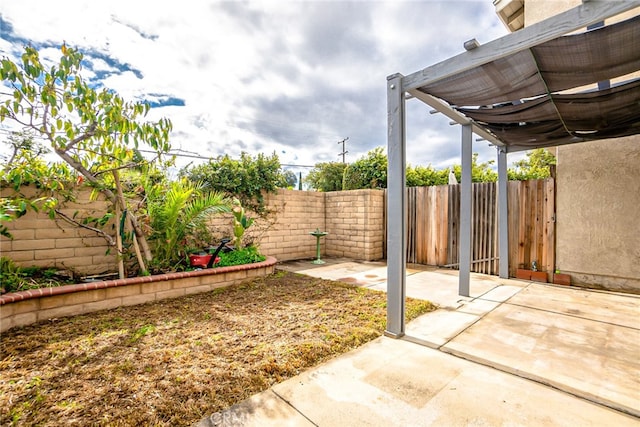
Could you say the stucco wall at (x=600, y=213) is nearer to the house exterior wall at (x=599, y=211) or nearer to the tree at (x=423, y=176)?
the house exterior wall at (x=599, y=211)

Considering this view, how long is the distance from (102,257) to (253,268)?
220 centimetres

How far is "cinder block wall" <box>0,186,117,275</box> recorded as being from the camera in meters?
3.56

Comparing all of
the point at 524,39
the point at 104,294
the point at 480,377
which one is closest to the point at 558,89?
the point at 524,39

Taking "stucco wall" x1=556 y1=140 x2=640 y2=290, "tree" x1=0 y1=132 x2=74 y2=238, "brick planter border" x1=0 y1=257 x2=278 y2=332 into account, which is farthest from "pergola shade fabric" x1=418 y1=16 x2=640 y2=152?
"tree" x1=0 y1=132 x2=74 y2=238

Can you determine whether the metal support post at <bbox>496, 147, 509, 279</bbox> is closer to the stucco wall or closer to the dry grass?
the stucco wall

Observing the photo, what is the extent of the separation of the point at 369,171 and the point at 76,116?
7224 millimetres

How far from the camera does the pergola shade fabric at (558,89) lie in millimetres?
2088

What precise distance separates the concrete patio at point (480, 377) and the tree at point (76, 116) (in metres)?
3.30

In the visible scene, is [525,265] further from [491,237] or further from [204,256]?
[204,256]

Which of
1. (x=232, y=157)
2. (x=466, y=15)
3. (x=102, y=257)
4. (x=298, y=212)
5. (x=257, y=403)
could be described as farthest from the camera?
(x=298, y=212)

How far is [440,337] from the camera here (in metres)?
2.78

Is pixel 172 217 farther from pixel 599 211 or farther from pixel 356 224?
pixel 599 211

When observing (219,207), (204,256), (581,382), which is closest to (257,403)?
(581,382)

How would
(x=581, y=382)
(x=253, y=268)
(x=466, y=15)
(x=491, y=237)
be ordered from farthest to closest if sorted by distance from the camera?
(x=491, y=237)
(x=253, y=268)
(x=466, y=15)
(x=581, y=382)
